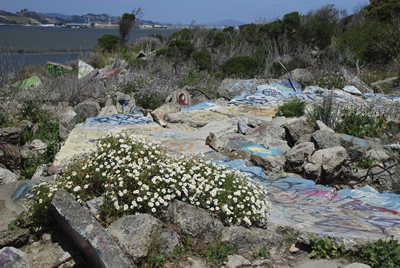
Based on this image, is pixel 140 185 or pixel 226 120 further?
pixel 226 120

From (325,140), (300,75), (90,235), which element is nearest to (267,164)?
(325,140)

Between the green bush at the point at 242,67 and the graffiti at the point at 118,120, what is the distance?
20.0 ft

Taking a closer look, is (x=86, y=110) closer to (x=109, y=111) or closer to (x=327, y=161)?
(x=109, y=111)

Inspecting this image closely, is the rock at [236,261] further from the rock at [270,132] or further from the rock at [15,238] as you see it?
the rock at [270,132]

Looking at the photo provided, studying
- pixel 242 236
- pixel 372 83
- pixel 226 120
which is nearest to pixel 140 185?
pixel 242 236

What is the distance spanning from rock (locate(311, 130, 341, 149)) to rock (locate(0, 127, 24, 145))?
542 cm

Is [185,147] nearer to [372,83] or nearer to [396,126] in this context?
[396,126]

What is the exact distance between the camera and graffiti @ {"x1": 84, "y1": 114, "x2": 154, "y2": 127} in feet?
23.9

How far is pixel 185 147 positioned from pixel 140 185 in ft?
9.70

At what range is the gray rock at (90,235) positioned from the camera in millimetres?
2426

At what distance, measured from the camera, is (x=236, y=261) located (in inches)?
117

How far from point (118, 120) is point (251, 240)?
5115mm

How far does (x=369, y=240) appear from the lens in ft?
9.66

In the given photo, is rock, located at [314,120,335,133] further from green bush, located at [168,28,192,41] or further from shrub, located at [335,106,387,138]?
green bush, located at [168,28,192,41]
